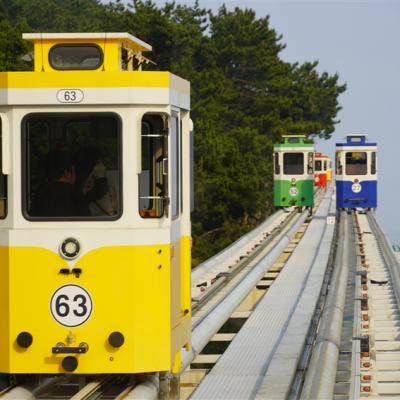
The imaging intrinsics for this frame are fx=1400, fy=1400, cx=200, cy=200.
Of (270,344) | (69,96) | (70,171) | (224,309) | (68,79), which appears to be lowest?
(270,344)

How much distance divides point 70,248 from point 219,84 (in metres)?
64.8

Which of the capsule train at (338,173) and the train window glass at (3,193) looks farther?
A: the capsule train at (338,173)

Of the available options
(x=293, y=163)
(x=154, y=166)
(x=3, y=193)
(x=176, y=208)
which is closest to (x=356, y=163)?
(x=293, y=163)

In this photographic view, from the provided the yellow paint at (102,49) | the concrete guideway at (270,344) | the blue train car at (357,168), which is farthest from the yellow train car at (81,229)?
the blue train car at (357,168)

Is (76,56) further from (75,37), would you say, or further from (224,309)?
(224,309)

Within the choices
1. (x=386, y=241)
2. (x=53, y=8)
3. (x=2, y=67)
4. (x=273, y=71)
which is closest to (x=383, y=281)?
(x=386, y=241)

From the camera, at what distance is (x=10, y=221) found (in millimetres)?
10562

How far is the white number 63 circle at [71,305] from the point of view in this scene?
10445 mm

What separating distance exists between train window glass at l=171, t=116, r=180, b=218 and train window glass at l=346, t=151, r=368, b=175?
33.6m

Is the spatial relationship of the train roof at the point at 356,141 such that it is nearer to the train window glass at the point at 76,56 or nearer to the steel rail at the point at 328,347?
the steel rail at the point at 328,347

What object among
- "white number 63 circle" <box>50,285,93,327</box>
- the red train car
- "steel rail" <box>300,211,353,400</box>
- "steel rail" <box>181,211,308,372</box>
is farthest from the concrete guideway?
the red train car

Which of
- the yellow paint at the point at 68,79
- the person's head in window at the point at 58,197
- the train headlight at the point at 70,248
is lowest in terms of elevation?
the train headlight at the point at 70,248

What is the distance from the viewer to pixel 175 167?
440 inches

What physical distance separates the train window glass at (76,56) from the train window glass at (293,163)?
3571 cm
